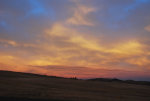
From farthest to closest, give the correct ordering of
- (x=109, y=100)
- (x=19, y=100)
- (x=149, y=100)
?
(x=149, y=100) < (x=109, y=100) < (x=19, y=100)

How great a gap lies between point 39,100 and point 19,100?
7.11 feet

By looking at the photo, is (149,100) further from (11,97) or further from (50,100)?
(11,97)

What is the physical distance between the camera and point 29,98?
709 inches

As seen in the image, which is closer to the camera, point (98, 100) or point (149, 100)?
point (98, 100)

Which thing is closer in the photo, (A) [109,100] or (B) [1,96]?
(B) [1,96]

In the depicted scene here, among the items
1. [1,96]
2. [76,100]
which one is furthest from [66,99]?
[1,96]

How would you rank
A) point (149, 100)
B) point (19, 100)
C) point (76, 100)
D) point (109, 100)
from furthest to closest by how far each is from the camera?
point (149, 100) → point (109, 100) → point (76, 100) → point (19, 100)

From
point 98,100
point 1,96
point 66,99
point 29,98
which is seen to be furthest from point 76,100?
point 1,96

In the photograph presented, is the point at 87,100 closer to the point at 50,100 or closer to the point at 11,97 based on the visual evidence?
the point at 50,100

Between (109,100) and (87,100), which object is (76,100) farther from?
(109,100)

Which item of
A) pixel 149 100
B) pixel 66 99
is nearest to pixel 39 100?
pixel 66 99

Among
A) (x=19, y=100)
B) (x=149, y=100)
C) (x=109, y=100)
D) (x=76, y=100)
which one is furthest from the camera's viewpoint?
(x=149, y=100)

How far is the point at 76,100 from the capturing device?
61.0 feet

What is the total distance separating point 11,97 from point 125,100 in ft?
47.2
